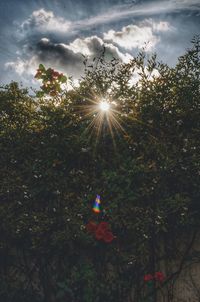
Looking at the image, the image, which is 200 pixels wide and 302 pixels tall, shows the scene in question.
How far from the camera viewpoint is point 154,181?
268 inches

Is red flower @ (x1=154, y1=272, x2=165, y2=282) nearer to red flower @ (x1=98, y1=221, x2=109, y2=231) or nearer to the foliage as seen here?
the foliage

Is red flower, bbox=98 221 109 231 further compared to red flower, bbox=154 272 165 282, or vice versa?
red flower, bbox=154 272 165 282

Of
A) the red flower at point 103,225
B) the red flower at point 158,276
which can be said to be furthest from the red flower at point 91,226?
the red flower at point 158,276

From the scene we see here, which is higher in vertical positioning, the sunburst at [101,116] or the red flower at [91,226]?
the sunburst at [101,116]

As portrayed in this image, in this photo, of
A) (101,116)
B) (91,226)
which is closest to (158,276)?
(91,226)

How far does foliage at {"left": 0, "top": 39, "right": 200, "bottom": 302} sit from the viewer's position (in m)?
6.70

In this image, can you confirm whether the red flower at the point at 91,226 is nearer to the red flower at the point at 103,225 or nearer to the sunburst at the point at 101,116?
the red flower at the point at 103,225

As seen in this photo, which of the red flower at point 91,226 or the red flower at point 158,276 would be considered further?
the red flower at point 158,276

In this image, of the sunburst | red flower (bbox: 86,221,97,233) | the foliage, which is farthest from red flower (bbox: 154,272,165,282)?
the sunburst

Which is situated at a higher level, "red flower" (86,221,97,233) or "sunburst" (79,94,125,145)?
"sunburst" (79,94,125,145)

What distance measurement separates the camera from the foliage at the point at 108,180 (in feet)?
22.0

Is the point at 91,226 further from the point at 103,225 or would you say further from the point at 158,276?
the point at 158,276

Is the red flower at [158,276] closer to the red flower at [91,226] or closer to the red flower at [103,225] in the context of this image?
the red flower at [103,225]

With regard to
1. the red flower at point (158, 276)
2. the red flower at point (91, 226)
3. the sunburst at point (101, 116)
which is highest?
the sunburst at point (101, 116)
